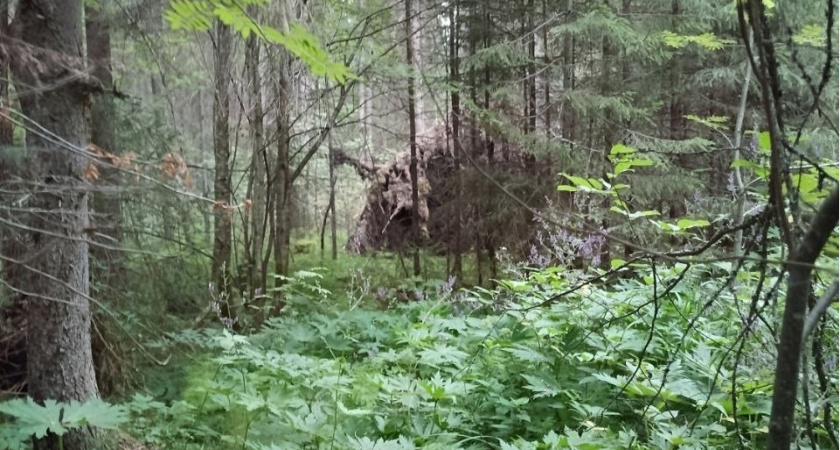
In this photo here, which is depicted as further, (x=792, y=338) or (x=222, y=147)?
(x=222, y=147)

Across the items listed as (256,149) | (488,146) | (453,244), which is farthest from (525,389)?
(453,244)

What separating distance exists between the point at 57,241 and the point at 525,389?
262 centimetres

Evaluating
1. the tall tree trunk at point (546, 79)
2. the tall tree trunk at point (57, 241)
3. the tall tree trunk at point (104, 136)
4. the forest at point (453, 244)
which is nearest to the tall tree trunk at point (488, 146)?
the forest at point (453, 244)

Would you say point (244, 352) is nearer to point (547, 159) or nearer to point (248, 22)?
point (248, 22)

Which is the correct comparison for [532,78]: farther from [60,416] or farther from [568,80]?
[60,416]

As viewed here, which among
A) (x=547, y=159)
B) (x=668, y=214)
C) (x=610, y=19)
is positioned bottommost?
(x=668, y=214)

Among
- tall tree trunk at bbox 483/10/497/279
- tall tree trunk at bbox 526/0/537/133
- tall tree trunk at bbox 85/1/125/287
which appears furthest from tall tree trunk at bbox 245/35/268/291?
tall tree trunk at bbox 526/0/537/133

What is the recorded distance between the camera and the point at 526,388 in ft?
9.23

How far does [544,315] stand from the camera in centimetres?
321

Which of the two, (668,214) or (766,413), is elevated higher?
(668,214)

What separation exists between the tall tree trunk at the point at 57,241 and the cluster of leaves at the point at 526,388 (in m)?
0.55

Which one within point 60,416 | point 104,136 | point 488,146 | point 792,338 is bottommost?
point 60,416

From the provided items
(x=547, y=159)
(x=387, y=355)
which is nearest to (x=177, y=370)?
(x=387, y=355)

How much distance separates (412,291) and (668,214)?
3274 mm
